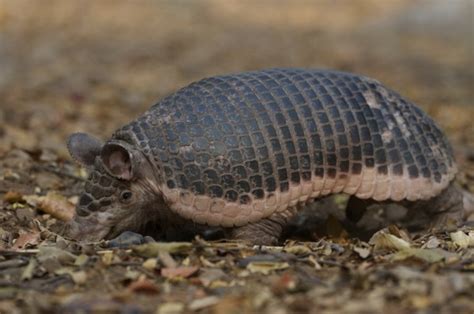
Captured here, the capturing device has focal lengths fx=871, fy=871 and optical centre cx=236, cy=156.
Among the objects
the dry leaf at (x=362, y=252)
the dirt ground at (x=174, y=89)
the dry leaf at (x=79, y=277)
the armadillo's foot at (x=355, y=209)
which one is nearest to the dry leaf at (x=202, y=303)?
the dirt ground at (x=174, y=89)

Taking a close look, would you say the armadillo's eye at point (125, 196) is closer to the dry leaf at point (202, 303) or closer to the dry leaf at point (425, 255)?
the dry leaf at point (202, 303)

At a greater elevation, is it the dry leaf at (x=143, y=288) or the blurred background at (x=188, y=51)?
the blurred background at (x=188, y=51)

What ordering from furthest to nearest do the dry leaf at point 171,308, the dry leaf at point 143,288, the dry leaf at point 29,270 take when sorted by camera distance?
1. the dry leaf at point 29,270
2. the dry leaf at point 143,288
3. the dry leaf at point 171,308

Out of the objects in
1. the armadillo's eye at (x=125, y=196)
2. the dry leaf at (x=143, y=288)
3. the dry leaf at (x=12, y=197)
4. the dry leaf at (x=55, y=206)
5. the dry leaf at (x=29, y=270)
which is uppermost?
the armadillo's eye at (x=125, y=196)

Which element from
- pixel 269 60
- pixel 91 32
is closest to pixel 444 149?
pixel 269 60

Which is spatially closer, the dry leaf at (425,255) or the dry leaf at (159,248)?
the dry leaf at (425,255)

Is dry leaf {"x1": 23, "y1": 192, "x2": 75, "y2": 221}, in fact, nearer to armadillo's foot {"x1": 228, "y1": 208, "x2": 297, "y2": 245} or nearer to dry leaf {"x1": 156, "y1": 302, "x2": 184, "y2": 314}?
armadillo's foot {"x1": 228, "y1": 208, "x2": 297, "y2": 245}

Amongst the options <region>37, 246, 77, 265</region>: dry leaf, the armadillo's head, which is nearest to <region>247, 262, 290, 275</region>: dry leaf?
<region>37, 246, 77, 265</region>: dry leaf

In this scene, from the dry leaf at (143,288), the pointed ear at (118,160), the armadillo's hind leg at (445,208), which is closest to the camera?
the dry leaf at (143,288)
